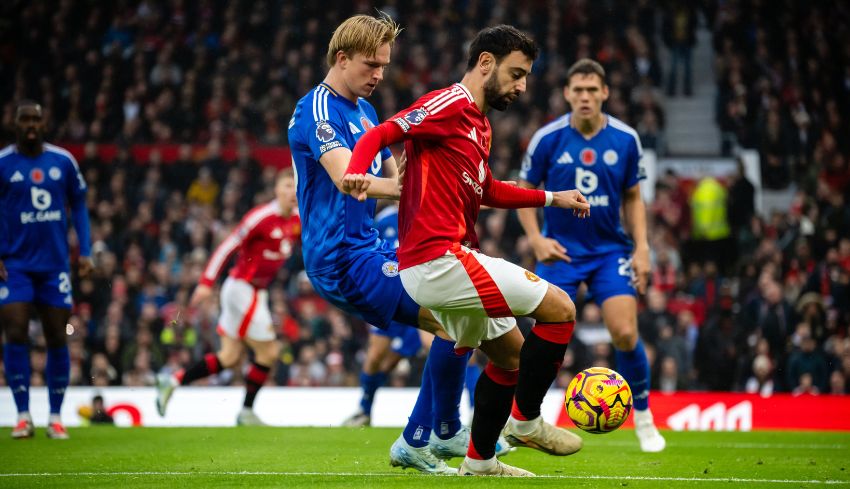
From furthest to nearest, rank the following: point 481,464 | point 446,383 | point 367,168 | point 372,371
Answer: point 372,371 < point 446,383 < point 481,464 < point 367,168

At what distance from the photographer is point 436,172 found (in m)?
5.45

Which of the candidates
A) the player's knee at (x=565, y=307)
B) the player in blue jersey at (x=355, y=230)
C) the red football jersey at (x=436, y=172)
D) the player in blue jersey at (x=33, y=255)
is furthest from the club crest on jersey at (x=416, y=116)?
the player in blue jersey at (x=33, y=255)

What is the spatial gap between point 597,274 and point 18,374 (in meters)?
5.00

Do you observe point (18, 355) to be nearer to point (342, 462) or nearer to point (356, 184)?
point (342, 462)

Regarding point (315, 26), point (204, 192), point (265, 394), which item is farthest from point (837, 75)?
point (265, 394)

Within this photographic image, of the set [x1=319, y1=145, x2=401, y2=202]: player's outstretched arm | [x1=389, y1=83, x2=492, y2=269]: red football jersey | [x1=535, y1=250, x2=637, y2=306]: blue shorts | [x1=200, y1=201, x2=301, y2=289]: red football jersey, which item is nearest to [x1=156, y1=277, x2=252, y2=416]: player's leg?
[x1=200, y1=201, x2=301, y2=289]: red football jersey

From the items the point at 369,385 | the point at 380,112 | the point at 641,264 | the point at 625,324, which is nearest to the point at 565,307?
the point at 625,324

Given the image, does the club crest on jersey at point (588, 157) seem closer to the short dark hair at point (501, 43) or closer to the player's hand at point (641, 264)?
the player's hand at point (641, 264)

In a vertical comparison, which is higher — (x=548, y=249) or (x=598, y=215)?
(x=598, y=215)

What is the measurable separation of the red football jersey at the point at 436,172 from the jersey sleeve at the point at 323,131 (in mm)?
417

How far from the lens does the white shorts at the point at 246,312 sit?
1148 cm

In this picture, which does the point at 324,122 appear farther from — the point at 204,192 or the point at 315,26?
the point at 315,26

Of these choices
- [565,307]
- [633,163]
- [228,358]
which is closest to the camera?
[565,307]

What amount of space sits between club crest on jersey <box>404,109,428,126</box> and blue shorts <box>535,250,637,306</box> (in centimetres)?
323
